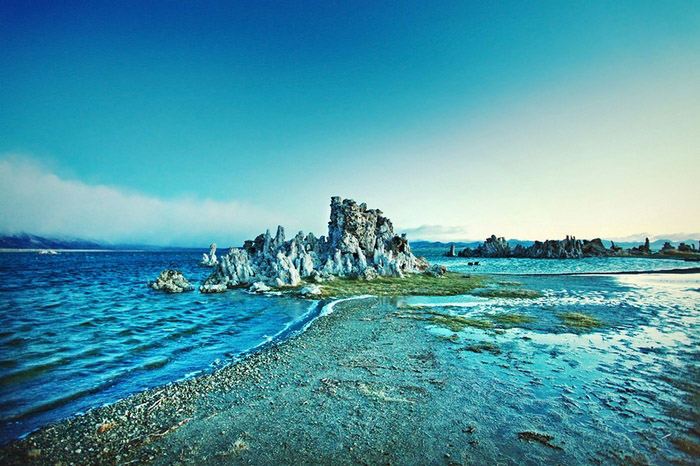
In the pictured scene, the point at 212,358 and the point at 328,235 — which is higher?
the point at 328,235

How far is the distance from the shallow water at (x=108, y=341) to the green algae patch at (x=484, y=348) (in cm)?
1073

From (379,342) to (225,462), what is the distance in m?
10.2

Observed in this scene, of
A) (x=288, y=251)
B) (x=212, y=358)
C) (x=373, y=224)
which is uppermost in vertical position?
(x=373, y=224)

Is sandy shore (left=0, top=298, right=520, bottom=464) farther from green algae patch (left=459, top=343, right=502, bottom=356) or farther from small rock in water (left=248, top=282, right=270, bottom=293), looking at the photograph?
small rock in water (left=248, top=282, right=270, bottom=293)

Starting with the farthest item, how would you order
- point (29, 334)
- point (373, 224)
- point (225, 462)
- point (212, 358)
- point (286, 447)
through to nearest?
point (373, 224), point (29, 334), point (212, 358), point (286, 447), point (225, 462)

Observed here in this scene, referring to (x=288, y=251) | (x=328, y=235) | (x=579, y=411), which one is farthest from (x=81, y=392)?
(x=328, y=235)

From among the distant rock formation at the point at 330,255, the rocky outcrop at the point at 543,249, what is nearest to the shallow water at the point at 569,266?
the rocky outcrop at the point at 543,249

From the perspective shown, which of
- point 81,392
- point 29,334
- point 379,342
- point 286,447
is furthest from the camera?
point 29,334

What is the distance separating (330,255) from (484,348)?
36.2 meters

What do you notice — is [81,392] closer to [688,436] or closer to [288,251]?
[688,436]

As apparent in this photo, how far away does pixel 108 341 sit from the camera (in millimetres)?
17000

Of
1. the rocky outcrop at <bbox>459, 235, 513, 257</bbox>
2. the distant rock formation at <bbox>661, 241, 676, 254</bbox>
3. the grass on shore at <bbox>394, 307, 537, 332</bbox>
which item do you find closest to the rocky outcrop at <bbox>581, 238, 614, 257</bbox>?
the rocky outcrop at <bbox>459, 235, 513, 257</bbox>

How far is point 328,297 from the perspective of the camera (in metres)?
31.8

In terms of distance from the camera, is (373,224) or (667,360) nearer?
(667,360)
